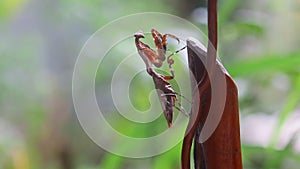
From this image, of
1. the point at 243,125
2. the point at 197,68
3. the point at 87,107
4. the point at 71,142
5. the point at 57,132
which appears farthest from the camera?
the point at 71,142

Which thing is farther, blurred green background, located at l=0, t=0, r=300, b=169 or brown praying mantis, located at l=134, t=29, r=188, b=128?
blurred green background, located at l=0, t=0, r=300, b=169

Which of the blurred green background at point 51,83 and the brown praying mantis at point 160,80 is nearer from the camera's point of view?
the brown praying mantis at point 160,80

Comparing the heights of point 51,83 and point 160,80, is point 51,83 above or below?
above

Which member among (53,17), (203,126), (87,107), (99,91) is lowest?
(203,126)

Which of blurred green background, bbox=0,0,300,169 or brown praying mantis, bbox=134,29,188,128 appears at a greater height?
blurred green background, bbox=0,0,300,169

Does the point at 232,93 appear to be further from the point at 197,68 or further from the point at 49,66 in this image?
the point at 49,66

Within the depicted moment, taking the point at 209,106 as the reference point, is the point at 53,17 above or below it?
above

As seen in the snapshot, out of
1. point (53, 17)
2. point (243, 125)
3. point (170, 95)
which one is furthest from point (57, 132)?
point (170, 95)

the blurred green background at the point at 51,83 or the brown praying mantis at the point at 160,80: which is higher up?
the blurred green background at the point at 51,83

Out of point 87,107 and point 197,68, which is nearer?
point 197,68

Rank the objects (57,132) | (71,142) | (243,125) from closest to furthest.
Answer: (243,125)
(57,132)
(71,142)
